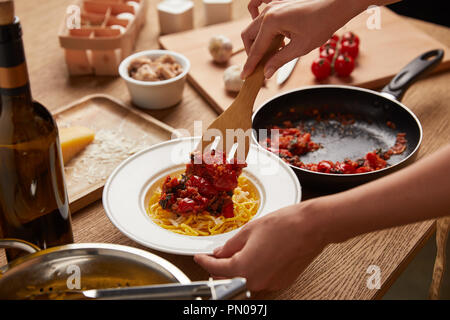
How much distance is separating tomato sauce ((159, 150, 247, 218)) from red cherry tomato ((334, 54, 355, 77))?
824 mm

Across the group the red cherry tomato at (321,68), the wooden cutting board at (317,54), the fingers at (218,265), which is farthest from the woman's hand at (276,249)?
the red cherry tomato at (321,68)

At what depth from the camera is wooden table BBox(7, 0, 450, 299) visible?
1.07m

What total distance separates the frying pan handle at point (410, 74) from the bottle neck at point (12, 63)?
3.94 ft

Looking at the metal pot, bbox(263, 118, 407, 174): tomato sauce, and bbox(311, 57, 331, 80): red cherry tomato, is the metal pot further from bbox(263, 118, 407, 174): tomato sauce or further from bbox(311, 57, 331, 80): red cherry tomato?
bbox(311, 57, 331, 80): red cherry tomato

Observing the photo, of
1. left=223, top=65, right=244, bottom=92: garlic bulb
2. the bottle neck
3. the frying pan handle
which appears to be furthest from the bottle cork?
the frying pan handle

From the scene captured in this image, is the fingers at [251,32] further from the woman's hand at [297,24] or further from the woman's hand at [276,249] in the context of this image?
the woman's hand at [276,249]

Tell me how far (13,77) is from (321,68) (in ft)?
4.19

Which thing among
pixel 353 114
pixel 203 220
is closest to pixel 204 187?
pixel 203 220

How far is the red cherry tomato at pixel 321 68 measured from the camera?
5.90 feet

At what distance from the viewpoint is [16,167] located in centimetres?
88

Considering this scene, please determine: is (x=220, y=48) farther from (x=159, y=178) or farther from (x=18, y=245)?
(x=18, y=245)

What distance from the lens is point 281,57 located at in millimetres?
1239

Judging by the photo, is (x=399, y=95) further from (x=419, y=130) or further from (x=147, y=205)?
(x=147, y=205)
